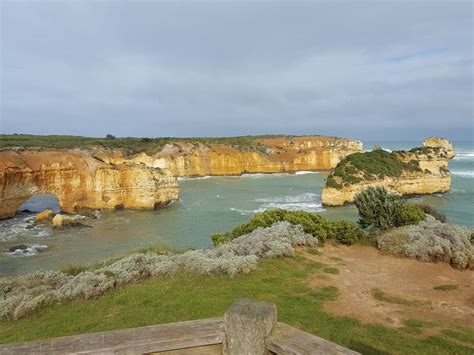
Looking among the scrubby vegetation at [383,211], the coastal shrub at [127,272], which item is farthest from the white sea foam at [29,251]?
the scrubby vegetation at [383,211]

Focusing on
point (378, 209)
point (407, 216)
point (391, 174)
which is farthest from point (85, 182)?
point (391, 174)

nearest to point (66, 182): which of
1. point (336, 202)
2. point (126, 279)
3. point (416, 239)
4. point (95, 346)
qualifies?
point (336, 202)

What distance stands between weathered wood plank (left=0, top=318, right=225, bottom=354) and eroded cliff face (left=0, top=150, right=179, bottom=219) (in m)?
31.8

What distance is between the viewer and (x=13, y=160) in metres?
29.7

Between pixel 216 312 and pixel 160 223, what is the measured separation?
22.1 meters

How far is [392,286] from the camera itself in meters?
9.53

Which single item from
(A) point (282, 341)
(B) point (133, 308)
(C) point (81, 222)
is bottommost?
(C) point (81, 222)

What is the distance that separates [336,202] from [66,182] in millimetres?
24579

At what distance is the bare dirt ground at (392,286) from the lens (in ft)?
25.2

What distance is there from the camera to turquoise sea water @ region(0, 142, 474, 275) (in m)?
20.9

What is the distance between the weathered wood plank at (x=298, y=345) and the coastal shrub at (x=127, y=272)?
22.9 feet

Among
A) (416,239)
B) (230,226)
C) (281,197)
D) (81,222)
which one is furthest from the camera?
(281,197)

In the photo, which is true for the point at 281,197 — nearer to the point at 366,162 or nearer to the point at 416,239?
the point at 366,162

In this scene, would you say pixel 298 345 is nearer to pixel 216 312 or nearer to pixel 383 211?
pixel 216 312
